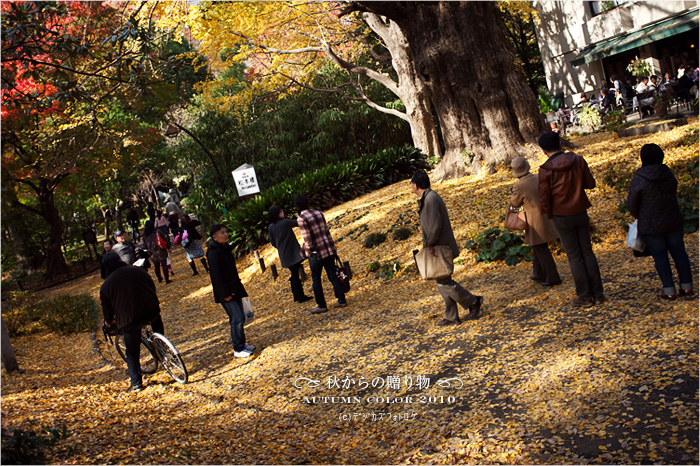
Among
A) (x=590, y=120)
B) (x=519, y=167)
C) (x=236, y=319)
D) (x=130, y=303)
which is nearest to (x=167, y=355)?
(x=130, y=303)

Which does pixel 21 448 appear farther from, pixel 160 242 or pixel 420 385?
pixel 160 242

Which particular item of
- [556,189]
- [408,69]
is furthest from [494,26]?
[556,189]

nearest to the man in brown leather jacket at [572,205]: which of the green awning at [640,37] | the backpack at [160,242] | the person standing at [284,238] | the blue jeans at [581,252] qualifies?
the blue jeans at [581,252]

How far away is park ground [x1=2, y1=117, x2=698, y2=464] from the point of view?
390 cm

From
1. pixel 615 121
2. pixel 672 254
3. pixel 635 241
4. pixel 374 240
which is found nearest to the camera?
pixel 672 254

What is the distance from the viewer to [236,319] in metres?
7.18

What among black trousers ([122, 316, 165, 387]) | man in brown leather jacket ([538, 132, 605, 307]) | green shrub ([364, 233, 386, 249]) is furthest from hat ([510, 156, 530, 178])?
green shrub ([364, 233, 386, 249])

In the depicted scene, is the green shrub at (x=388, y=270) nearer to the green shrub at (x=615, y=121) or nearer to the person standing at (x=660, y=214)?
the person standing at (x=660, y=214)

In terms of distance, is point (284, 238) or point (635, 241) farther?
point (284, 238)

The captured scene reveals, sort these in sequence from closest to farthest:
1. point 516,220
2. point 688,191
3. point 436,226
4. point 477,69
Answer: point 436,226
point 516,220
point 688,191
point 477,69

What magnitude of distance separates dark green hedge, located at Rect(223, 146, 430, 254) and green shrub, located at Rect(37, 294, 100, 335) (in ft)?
13.0

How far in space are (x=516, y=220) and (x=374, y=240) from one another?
16.9 ft

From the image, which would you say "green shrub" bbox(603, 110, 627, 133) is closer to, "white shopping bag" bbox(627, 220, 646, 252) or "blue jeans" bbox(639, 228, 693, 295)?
"white shopping bag" bbox(627, 220, 646, 252)

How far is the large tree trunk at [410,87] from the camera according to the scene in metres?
17.2
